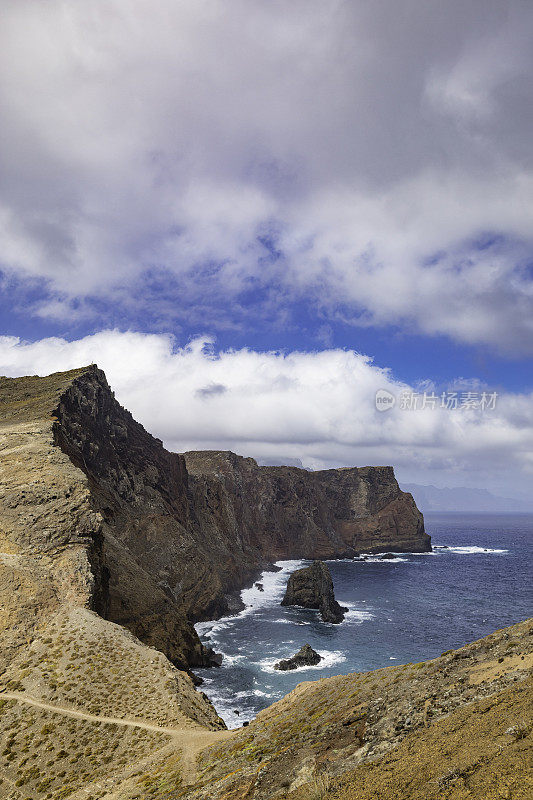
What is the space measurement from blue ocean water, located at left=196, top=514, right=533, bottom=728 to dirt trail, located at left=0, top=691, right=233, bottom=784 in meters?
23.8

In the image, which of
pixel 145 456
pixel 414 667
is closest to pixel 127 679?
pixel 414 667

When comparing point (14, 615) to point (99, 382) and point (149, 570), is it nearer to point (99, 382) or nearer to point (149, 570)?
point (149, 570)

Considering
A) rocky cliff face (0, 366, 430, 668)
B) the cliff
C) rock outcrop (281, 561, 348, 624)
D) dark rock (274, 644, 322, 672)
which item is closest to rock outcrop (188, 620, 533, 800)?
the cliff

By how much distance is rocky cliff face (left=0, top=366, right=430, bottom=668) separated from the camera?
3728 centimetres

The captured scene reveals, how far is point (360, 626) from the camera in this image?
80.9 meters

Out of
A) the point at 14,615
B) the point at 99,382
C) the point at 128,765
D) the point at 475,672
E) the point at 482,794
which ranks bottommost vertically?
the point at 128,765

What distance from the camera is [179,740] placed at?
22.0 m

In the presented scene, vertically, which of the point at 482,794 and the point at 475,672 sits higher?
the point at 482,794

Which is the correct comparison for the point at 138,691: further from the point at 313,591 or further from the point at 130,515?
the point at 313,591

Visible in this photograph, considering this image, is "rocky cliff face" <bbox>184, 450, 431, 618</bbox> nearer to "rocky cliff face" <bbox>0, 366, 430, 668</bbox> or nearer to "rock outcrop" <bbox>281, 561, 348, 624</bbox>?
"rocky cliff face" <bbox>0, 366, 430, 668</bbox>

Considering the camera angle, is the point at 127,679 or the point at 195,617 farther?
the point at 195,617

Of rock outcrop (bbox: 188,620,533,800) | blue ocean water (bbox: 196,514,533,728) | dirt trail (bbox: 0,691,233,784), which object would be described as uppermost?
rock outcrop (bbox: 188,620,533,800)

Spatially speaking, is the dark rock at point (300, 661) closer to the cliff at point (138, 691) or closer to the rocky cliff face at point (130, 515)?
the rocky cliff face at point (130, 515)

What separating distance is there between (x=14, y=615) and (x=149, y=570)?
4214cm
